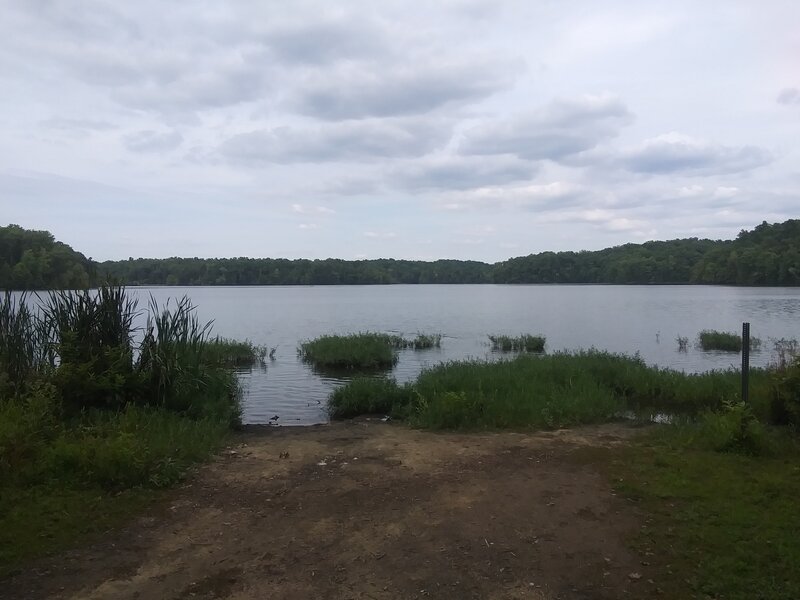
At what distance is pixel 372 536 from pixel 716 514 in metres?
3.10

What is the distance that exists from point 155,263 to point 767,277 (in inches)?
4012

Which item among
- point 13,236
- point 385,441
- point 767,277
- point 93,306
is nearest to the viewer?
point 385,441

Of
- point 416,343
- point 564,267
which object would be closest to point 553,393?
point 416,343

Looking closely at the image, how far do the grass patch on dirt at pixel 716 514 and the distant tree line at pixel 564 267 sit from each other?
78.9 meters

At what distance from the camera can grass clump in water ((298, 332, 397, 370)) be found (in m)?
21.8

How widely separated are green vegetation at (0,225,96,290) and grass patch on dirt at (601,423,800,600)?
9.09 m

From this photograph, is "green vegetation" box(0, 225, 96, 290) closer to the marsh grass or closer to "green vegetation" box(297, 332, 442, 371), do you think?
"green vegetation" box(297, 332, 442, 371)

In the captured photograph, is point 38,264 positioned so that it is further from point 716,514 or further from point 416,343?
point 716,514

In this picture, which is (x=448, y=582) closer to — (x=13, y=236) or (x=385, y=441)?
(x=385, y=441)

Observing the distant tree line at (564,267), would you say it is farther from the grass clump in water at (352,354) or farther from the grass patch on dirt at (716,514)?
the grass patch on dirt at (716,514)

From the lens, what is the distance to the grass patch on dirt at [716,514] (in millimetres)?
4129

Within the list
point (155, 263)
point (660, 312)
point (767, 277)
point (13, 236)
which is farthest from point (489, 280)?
point (13, 236)

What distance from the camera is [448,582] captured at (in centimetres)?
427

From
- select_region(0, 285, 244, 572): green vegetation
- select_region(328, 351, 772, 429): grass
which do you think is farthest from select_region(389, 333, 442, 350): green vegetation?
select_region(0, 285, 244, 572): green vegetation
